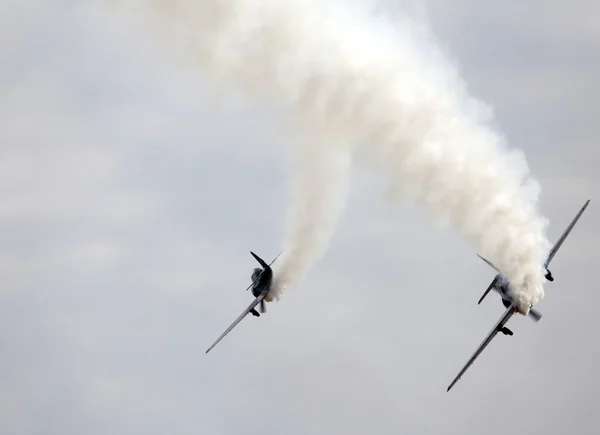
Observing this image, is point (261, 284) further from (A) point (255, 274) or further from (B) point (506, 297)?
(B) point (506, 297)

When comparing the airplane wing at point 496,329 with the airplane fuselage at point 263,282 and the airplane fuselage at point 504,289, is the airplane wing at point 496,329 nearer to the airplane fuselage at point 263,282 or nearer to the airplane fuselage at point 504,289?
the airplane fuselage at point 504,289

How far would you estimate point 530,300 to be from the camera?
8081cm

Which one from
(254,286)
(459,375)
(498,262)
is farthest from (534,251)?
(254,286)

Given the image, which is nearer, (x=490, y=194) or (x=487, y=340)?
(x=490, y=194)

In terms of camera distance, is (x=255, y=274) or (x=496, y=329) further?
(x=255, y=274)

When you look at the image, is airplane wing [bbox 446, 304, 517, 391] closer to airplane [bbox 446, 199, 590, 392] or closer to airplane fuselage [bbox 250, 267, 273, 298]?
airplane [bbox 446, 199, 590, 392]

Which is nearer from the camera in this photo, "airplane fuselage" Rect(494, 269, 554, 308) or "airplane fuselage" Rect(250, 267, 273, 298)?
"airplane fuselage" Rect(494, 269, 554, 308)

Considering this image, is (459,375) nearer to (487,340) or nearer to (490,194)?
(487,340)

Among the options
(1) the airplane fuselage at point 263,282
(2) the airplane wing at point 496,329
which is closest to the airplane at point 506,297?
(2) the airplane wing at point 496,329

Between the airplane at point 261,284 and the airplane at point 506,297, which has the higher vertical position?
the airplane at point 506,297

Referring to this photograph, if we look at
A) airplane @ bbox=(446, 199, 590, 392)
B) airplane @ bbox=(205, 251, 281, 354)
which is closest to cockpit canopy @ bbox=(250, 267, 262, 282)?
airplane @ bbox=(205, 251, 281, 354)

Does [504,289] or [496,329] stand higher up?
[504,289]

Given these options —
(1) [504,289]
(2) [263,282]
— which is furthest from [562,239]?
(2) [263,282]

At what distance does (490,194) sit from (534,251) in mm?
4087
